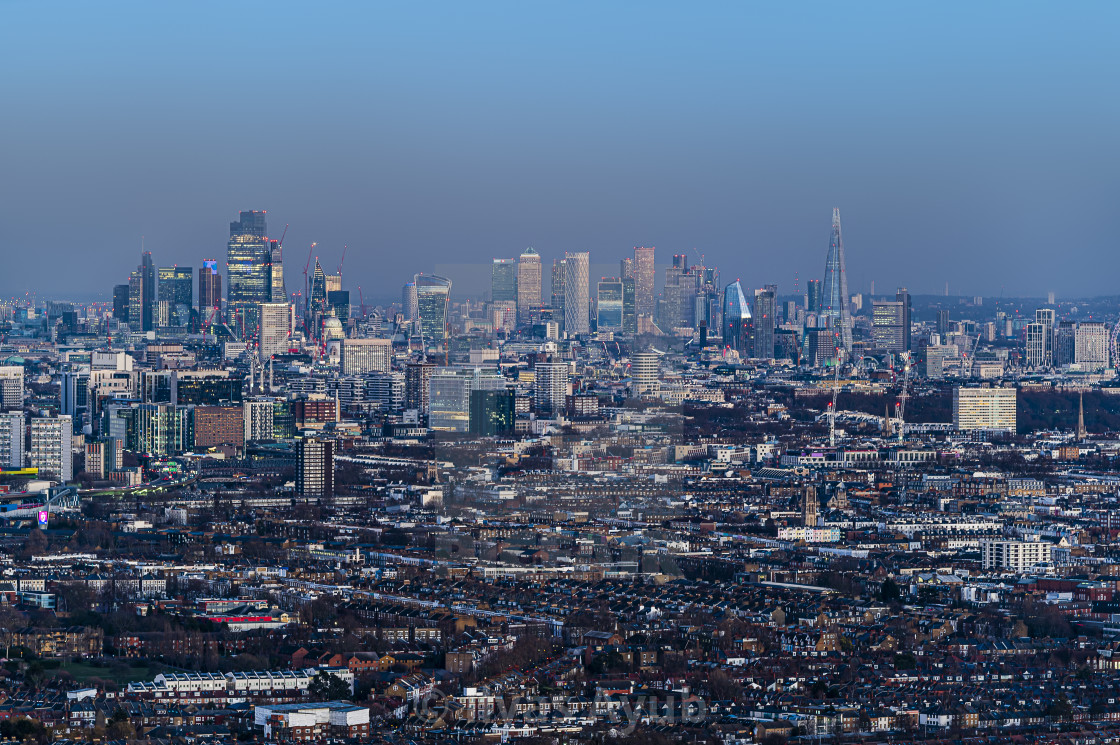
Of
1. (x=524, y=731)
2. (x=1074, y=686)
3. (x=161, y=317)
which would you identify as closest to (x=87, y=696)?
(x=524, y=731)

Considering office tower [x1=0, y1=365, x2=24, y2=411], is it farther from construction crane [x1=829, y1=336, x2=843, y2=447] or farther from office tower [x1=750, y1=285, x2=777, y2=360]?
office tower [x1=750, y1=285, x2=777, y2=360]

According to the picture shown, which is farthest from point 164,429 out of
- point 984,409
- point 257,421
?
point 984,409

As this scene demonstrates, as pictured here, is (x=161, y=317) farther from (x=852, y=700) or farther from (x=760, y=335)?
(x=852, y=700)

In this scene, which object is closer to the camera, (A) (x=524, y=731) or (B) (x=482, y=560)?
(A) (x=524, y=731)

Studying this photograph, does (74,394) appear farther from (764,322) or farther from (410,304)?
(764,322)

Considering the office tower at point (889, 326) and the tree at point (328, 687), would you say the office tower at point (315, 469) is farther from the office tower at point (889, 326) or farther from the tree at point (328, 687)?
the office tower at point (889, 326)

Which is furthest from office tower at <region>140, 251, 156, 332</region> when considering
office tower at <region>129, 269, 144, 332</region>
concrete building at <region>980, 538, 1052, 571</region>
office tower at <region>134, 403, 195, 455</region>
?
concrete building at <region>980, 538, 1052, 571</region>

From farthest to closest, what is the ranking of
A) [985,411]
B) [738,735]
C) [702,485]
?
[985,411] → [702,485] → [738,735]
